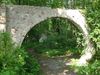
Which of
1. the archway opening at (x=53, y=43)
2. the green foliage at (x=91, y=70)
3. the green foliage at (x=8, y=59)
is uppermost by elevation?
the green foliage at (x=8, y=59)

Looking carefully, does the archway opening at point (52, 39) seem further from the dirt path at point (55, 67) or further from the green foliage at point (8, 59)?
the green foliage at point (8, 59)

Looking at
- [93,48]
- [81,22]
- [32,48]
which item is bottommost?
[32,48]

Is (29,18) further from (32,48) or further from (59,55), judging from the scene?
(32,48)

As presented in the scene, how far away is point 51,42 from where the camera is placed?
21.7m

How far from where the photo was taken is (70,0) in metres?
23.0

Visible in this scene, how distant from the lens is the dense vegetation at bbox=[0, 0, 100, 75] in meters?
9.04

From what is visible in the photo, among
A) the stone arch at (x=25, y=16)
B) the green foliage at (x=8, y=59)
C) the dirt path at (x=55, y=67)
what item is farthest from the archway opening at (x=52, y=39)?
the green foliage at (x=8, y=59)

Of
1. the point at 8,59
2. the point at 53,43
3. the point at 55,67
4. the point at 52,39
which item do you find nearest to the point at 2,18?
the point at 8,59

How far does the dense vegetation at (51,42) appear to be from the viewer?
9039 millimetres

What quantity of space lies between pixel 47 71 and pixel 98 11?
160 inches

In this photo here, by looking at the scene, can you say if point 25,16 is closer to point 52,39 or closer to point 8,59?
point 8,59

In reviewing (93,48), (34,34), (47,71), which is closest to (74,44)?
(34,34)

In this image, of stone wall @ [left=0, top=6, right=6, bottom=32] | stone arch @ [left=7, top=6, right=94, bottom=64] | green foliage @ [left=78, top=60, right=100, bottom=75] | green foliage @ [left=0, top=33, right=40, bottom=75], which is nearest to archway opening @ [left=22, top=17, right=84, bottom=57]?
stone arch @ [left=7, top=6, right=94, bottom=64]

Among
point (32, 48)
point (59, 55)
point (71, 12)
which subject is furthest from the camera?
point (32, 48)
